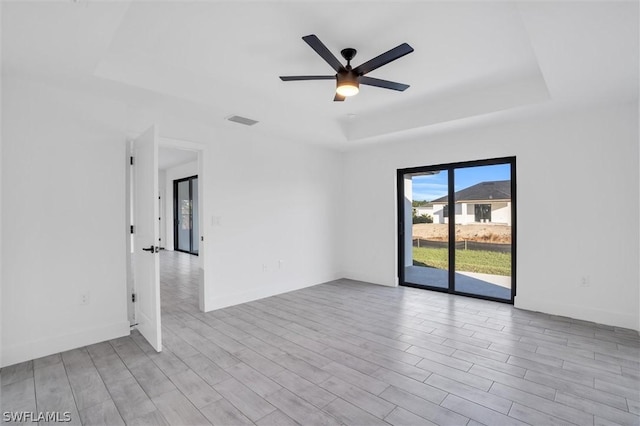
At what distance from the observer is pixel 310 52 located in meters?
2.76

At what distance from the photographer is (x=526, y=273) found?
4.07 meters

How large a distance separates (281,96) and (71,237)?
2688mm

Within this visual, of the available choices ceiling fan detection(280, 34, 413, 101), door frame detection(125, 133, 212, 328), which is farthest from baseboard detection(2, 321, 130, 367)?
ceiling fan detection(280, 34, 413, 101)

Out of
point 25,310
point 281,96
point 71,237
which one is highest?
point 281,96

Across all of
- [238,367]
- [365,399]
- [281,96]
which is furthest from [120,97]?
[365,399]

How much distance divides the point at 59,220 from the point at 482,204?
16.8ft

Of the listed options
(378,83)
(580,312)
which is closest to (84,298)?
(378,83)

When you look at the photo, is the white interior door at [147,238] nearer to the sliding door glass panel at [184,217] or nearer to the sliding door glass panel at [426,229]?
the sliding door glass panel at [426,229]

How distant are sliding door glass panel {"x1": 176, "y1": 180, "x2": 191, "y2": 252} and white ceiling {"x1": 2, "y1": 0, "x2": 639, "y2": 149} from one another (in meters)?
6.13

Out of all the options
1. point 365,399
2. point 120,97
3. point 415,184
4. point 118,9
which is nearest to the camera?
point 118,9

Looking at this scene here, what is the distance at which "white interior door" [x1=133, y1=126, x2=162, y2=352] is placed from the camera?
2.88 metres

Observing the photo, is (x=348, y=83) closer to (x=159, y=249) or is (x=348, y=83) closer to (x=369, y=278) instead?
(x=159, y=249)

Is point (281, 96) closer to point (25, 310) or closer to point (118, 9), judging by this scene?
point (118, 9)

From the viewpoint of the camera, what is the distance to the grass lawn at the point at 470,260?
176 inches
